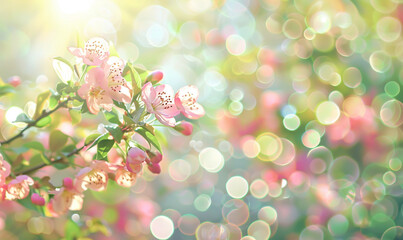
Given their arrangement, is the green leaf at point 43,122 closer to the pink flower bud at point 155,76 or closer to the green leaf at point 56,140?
the green leaf at point 56,140

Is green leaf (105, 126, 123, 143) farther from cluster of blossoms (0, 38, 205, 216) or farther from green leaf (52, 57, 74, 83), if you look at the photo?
green leaf (52, 57, 74, 83)

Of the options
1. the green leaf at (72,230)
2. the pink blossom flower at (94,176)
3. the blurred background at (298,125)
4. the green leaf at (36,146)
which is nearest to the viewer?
the pink blossom flower at (94,176)

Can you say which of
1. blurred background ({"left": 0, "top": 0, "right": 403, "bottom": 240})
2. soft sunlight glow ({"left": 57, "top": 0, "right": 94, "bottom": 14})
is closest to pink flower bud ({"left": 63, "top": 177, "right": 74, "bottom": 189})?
blurred background ({"left": 0, "top": 0, "right": 403, "bottom": 240})

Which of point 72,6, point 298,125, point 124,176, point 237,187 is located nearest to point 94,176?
point 124,176

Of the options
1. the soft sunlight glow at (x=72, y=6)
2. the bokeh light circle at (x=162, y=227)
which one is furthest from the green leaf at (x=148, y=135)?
the soft sunlight glow at (x=72, y=6)

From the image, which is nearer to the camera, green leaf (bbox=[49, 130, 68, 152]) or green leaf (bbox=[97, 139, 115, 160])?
green leaf (bbox=[97, 139, 115, 160])

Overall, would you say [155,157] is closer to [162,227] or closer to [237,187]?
[237,187]

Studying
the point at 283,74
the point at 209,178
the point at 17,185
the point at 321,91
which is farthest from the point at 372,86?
the point at 17,185
